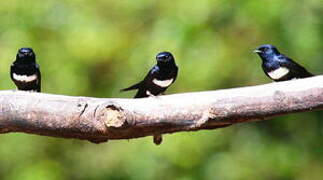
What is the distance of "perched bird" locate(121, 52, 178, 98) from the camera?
4.20 meters

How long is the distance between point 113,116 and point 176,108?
283mm

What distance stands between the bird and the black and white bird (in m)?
1.10

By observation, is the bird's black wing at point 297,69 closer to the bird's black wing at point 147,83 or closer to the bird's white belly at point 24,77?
the bird's black wing at point 147,83

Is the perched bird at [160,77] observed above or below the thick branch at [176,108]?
above

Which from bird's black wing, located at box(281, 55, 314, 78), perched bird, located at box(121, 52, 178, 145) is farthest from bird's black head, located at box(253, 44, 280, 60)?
perched bird, located at box(121, 52, 178, 145)

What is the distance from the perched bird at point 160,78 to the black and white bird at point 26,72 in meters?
0.50

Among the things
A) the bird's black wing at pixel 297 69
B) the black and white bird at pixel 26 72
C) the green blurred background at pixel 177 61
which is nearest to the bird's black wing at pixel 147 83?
the black and white bird at pixel 26 72

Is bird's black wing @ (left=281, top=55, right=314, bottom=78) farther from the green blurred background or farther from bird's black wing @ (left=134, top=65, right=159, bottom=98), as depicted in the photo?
the green blurred background

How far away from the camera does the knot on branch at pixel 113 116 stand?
324 cm

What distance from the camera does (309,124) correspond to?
6.36 metres

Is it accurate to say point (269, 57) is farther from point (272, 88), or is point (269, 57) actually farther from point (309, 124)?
point (309, 124)

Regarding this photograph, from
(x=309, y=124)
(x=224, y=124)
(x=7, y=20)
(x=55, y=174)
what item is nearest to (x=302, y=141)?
(x=309, y=124)

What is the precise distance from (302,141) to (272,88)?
2893mm

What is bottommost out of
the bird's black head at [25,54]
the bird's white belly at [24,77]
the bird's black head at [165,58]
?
the bird's white belly at [24,77]
